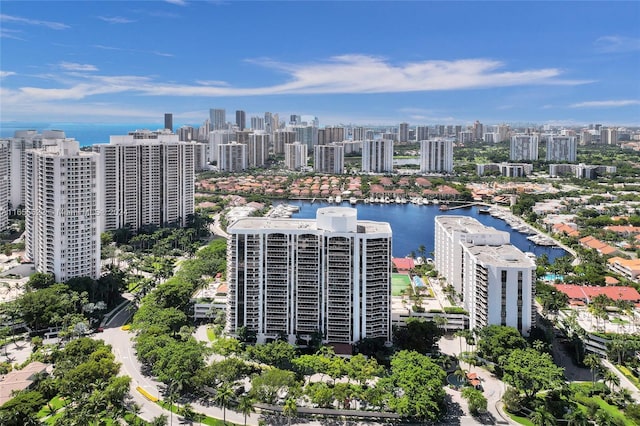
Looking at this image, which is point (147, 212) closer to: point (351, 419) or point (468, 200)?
point (351, 419)

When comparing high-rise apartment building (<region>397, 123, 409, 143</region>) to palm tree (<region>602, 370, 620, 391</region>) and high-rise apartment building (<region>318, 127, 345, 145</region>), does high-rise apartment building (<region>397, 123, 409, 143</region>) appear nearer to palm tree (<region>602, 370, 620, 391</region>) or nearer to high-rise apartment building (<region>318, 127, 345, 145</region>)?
high-rise apartment building (<region>318, 127, 345, 145</region>)

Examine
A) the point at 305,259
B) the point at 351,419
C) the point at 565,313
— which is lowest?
the point at 351,419

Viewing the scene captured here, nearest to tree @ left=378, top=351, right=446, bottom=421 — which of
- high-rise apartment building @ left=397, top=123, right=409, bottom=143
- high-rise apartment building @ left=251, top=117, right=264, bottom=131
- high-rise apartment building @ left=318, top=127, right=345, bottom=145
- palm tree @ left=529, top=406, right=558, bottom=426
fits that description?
palm tree @ left=529, top=406, right=558, bottom=426

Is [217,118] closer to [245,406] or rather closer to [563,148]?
[563,148]

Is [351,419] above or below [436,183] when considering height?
below

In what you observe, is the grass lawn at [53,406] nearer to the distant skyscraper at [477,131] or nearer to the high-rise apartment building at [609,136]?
the high-rise apartment building at [609,136]

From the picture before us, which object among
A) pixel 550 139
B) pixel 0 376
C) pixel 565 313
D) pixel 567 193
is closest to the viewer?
pixel 0 376

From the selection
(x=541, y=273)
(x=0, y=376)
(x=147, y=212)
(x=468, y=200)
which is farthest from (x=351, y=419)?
(x=468, y=200)
